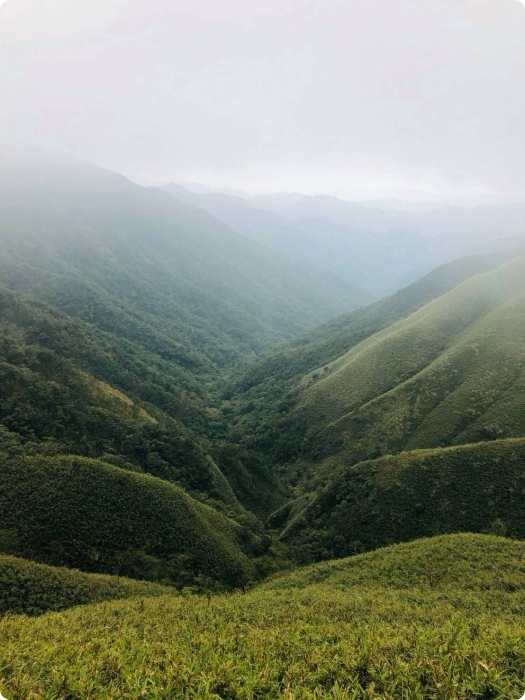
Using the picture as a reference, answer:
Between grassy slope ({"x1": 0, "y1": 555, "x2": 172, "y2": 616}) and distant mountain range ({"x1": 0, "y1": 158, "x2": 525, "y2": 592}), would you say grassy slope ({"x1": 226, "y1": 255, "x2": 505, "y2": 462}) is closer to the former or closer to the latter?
distant mountain range ({"x1": 0, "y1": 158, "x2": 525, "y2": 592})

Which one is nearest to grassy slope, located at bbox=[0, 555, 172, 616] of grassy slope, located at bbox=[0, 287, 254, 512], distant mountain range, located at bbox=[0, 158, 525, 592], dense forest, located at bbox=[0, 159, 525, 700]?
dense forest, located at bbox=[0, 159, 525, 700]

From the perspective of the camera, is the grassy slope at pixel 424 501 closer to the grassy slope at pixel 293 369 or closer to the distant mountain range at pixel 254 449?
the distant mountain range at pixel 254 449

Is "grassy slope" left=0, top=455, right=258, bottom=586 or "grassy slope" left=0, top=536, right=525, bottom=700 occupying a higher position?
"grassy slope" left=0, top=536, right=525, bottom=700

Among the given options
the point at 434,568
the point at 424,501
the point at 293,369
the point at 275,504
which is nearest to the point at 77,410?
the point at 275,504

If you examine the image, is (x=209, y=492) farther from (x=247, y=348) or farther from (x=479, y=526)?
(x=247, y=348)

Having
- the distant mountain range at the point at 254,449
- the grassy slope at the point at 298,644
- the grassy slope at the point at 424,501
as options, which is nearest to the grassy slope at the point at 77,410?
the distant mountain range at the point at 254,449

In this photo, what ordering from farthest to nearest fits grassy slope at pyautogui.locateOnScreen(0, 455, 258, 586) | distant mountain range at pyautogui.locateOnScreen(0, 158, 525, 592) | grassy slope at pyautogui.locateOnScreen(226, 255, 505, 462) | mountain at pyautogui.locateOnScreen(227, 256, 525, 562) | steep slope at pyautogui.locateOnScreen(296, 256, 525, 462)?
grassy slope at pyautogui.locateOnScreen(226, 255, 505, 462) → steep slope at pyautogui.locateOnScreen(296, 256, 525, 462) → mountain at pyautogui.locateOnScreen(227, 256, 525, 562) → distant mountain range at pyautogui.locateOnScreen(0, 158, 525, 592) → grassy slope at pyautogui.locateOnScreen(0, 455, 258, 586)
